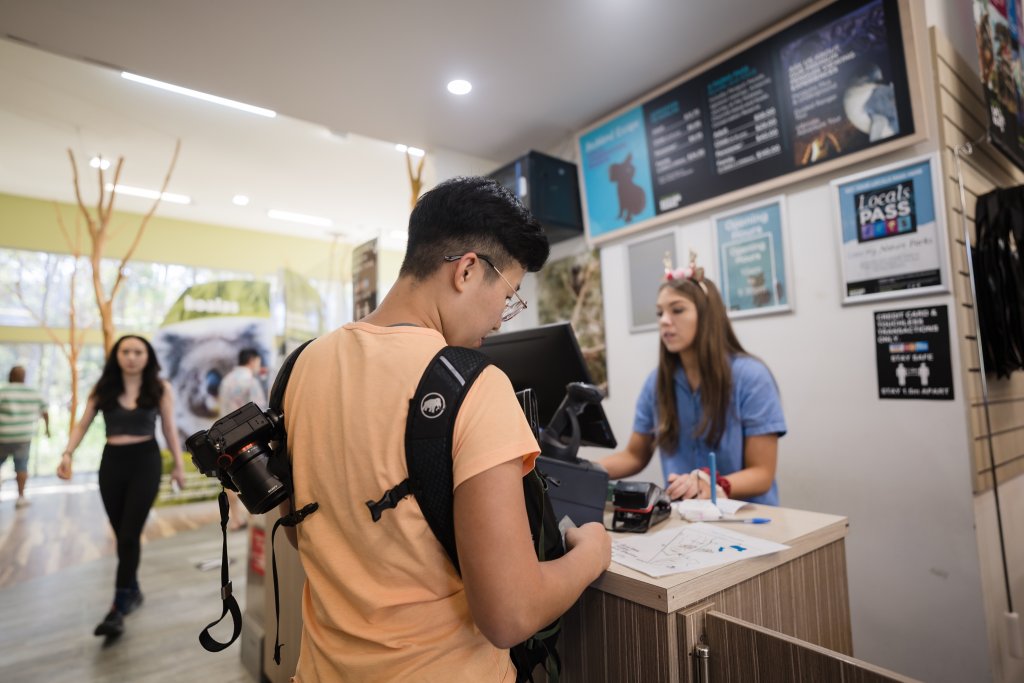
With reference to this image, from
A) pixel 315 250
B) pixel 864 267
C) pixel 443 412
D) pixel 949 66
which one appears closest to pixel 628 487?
pixel 443 412

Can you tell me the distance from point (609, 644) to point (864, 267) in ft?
6.25

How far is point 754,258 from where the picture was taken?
2609 millimetres

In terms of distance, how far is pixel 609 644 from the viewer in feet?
3.50

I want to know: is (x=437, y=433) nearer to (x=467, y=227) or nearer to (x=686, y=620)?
(x=467, y=227)

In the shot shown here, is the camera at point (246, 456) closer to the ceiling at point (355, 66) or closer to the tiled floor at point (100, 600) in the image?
the ceiling at point (355, 66)

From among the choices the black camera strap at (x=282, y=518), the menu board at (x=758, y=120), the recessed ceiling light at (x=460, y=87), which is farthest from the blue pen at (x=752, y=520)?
the recessed ceiling light at (x=460, y=87)

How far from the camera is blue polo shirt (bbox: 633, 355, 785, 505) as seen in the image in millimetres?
1867

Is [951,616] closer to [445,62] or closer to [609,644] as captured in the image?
[609,644]

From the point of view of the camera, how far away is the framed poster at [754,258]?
8.23ft

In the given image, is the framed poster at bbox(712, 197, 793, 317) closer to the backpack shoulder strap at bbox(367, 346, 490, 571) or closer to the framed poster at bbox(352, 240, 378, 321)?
the framed poster at bbox(352, 240, 378, 321)

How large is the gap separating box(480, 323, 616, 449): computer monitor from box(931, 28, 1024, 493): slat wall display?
150 cm

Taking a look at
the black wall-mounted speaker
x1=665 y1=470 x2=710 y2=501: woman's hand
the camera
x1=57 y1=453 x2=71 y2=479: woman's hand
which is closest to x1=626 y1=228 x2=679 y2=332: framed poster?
the black wall-mounted speaker

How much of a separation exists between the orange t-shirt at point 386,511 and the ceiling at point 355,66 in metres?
2.02

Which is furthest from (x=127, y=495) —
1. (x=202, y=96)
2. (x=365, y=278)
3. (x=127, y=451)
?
(x=202, y=96)
